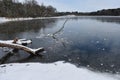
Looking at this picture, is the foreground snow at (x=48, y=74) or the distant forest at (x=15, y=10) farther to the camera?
the distant forest at (x=15, y=10)

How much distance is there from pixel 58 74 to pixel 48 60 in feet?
14.3

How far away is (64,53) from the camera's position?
17.2 m

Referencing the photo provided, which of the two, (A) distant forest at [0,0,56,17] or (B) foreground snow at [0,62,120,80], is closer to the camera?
(B) foreground snow at [0,62,120,80]

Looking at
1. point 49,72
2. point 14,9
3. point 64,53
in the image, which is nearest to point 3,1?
point 14,9

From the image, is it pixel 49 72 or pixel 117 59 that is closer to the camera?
pixel 49 72

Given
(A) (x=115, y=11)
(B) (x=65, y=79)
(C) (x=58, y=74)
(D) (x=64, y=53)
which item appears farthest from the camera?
(A) (x=115, y=11)

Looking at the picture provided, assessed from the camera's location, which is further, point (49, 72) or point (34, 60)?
point (34, 60)

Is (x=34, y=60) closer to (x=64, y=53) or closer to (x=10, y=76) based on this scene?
(x=64, y=53)

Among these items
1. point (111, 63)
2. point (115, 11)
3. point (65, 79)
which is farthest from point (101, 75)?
point (115, 11)

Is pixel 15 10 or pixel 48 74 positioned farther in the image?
pixel 15 10

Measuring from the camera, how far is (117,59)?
49.0ft

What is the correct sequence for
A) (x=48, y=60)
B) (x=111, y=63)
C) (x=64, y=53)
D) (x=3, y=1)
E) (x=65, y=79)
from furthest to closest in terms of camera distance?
(x=3, y=1)
(x=64, y=53)
(x=48, y=60)
(x=111, y=63)
(x=65, y=79)

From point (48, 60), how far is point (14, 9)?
8800cm

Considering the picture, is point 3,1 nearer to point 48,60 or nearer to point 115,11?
point 48,60
